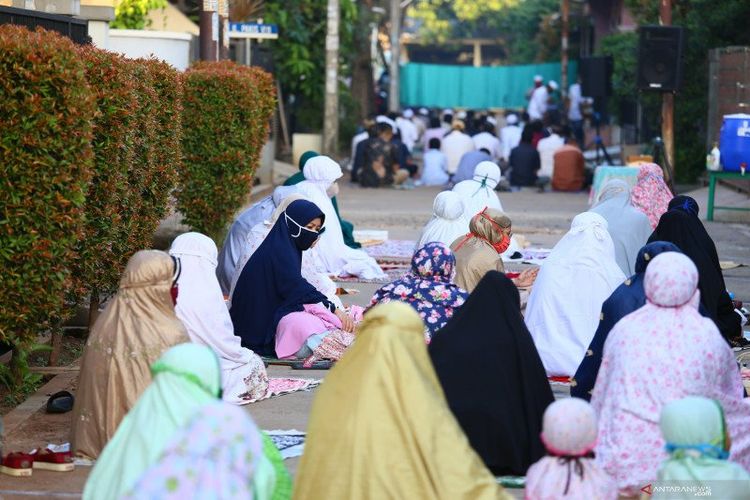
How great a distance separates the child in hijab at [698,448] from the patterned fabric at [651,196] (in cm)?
733

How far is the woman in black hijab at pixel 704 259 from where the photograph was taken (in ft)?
30.7

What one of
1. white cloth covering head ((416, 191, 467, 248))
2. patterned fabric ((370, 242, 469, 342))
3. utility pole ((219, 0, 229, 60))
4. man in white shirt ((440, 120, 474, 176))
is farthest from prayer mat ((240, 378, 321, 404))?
man in white shirt ((440, 120, 474, 176))

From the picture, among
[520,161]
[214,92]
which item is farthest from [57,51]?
[520,161]

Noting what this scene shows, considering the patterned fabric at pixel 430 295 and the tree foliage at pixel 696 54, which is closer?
the patterned fabric at pixel 430 295

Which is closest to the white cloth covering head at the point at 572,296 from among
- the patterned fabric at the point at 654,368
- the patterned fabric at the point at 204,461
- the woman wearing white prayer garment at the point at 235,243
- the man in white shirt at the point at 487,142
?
the patterned fabric at the point at 654,368

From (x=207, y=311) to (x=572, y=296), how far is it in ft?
8.04

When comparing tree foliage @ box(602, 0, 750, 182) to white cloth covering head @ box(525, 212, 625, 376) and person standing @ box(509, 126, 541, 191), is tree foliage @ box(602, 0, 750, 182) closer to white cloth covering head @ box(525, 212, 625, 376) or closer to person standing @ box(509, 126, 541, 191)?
person standing @ box(509, 126, 541, 191)

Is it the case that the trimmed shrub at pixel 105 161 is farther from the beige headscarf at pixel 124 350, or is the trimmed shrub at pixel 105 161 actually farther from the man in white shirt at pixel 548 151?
the man in white shirt at pixel 548 151

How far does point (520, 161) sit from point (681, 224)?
13595mm

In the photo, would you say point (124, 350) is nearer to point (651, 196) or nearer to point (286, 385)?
point (286, 385)

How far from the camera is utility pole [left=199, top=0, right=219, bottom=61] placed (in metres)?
14.8

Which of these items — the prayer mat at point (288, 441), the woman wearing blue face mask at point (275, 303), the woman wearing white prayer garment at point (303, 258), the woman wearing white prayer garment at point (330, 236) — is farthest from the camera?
the woman wearing white prayer garment at point (330, 236)

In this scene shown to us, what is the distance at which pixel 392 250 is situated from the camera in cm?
1470

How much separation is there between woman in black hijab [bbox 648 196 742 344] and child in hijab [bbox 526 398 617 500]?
4.56m
